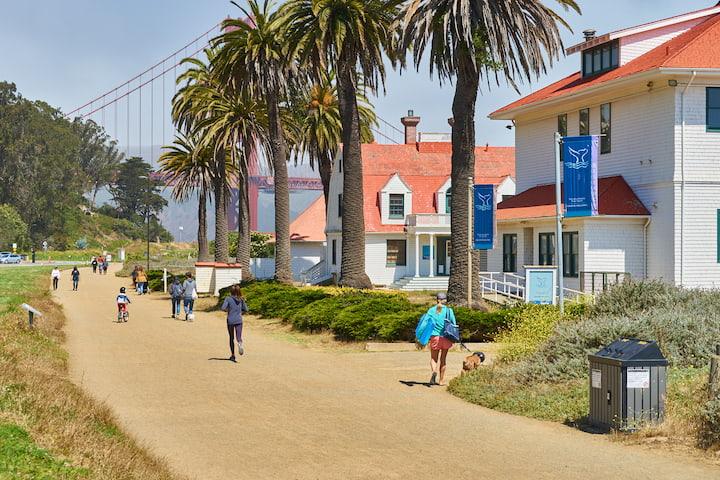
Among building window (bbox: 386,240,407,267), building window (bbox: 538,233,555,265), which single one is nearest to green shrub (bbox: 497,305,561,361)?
building window (bbox: 538,233,555,265)

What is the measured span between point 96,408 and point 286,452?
9.36ft

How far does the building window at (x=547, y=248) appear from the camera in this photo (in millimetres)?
38084

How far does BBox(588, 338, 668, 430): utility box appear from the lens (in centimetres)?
1347

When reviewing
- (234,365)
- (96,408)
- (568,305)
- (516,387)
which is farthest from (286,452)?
(568,305)

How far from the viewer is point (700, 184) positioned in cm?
3434

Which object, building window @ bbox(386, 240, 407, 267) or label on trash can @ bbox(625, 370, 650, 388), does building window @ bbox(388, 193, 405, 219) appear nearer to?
building window @ bbox(386, 240, 407, 267)

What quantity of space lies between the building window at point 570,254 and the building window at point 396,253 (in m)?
21.2

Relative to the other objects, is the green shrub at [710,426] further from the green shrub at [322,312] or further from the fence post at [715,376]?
the green shrub at [322,312]

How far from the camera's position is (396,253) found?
58.2 m

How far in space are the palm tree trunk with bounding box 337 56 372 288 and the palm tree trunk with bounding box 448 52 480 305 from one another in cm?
884

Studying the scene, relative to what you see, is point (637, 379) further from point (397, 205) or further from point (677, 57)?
point (397, 205)

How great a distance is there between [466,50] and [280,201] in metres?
16.3

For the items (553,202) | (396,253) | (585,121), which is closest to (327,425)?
(553,202)

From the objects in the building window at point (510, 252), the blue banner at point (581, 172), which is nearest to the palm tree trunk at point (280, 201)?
the building window at point (510, 252)
